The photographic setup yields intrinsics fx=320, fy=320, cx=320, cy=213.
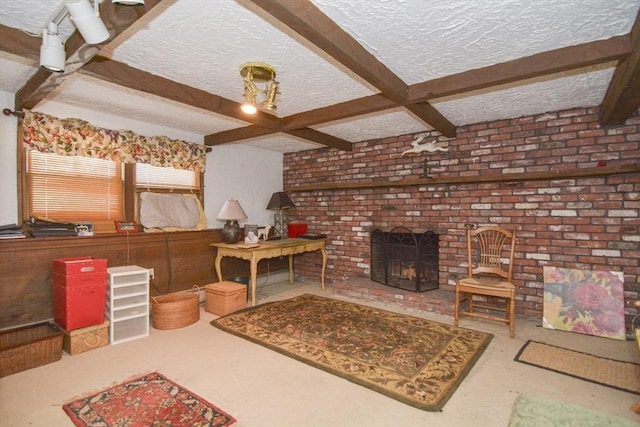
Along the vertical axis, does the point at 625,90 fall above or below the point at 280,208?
above

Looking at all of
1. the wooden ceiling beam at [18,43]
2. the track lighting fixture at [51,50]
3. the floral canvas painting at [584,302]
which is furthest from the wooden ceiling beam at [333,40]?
the floral canvas painting at [584,302]

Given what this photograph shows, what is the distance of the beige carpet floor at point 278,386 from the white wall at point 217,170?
155 centimetres

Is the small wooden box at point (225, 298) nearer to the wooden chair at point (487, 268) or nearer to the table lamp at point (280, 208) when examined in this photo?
the table lamp at point (280, 208)

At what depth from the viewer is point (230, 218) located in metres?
4.20

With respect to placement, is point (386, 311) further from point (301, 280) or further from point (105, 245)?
point (105, 245)

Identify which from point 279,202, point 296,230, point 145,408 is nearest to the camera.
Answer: point 145,408

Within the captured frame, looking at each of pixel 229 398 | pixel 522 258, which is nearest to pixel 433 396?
pixel 229 398

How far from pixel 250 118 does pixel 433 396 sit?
287 centimetres

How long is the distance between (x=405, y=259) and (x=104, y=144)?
3840 mm

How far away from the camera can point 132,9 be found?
4.95 feet

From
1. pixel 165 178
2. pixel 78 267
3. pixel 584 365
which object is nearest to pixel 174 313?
pixel 78 267

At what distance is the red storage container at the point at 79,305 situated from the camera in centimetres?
264

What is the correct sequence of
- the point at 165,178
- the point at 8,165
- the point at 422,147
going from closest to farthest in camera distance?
the point at 8,165
the point at 165,178
the point at 422,147

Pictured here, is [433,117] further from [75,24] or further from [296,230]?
[75,24]
